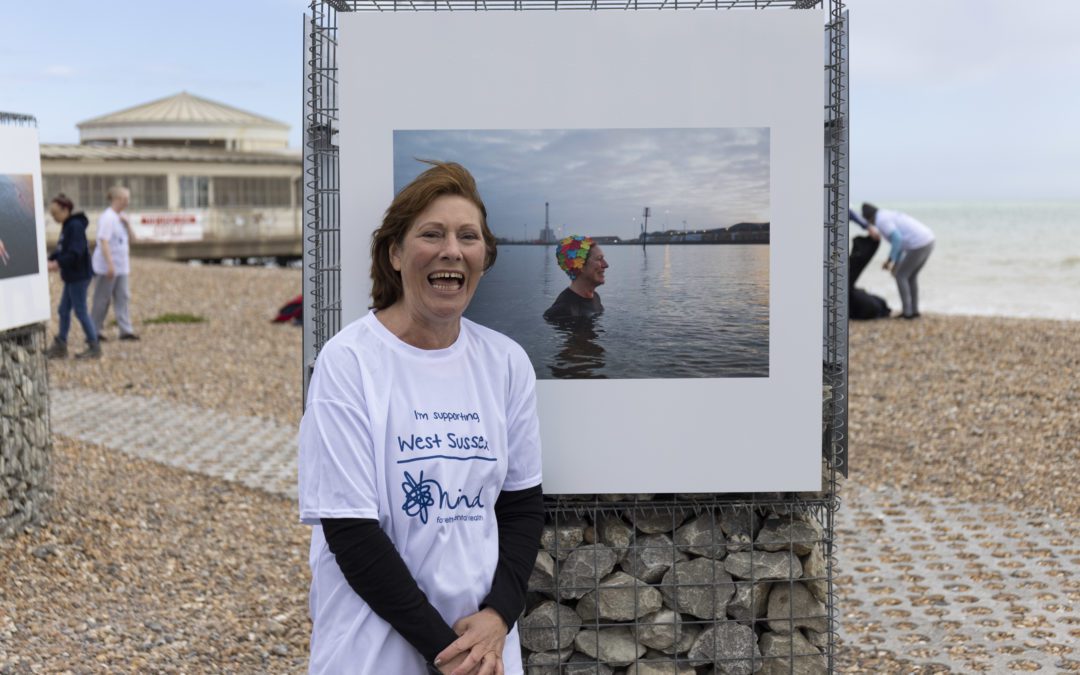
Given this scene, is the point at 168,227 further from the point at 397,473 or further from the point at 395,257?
the point at 397,473

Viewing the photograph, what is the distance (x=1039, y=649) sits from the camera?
513 cm

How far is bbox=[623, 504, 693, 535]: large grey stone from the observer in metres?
3.79

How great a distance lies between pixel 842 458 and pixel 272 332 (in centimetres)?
1314

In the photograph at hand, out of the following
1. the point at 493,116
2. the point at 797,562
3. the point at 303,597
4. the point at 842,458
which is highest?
the point at 493,116

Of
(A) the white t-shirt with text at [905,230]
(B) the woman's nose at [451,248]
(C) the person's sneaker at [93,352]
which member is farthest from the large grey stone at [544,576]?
(A) the white t-shirt with text at [905,230]

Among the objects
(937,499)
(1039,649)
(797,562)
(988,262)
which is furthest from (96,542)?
(988,262)

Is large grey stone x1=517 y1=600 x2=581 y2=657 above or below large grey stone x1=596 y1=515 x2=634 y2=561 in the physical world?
below

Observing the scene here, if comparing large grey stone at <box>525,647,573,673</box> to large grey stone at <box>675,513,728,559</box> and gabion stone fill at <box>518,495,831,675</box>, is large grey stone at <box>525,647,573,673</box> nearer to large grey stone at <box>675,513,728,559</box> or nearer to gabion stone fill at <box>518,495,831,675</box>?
gabion stone fill at <box>518,495,831,675</box>

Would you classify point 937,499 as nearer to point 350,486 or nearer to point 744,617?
point 744,617

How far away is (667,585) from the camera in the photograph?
378cm

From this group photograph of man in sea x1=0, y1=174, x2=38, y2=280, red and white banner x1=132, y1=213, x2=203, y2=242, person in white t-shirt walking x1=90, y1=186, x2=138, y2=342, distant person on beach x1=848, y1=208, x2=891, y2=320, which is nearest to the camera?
photograph of man in sea x1=0, y1=174, x2=38, y2=280

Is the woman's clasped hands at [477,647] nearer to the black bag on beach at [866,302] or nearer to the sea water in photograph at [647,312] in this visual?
the sea water in photograph at [647,312]

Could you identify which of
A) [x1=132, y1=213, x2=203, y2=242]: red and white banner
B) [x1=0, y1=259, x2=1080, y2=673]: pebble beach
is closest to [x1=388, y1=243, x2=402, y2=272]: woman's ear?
[x1=0, y1=259, x2=1080, y2=673]: pebble beach

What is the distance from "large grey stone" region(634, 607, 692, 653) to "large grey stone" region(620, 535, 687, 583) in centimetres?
13
